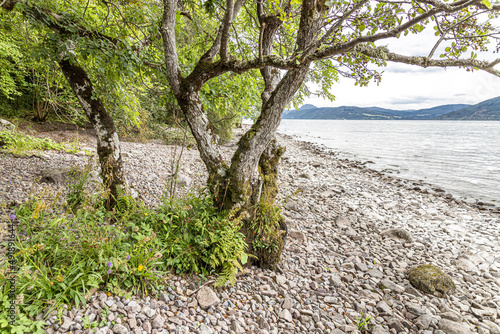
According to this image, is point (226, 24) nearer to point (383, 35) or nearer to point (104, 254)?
point (383, 35)

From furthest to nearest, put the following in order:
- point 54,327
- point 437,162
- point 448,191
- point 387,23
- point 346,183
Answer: point 437,162 → point 448,191 → point 346,183 → point 387,23 → point 54,327

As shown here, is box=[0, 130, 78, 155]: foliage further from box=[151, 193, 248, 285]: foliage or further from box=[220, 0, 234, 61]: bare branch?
box=[220, 0, 234, 61]: bare branch

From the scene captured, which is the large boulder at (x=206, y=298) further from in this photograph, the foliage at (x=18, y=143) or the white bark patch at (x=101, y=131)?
the foliage at (x=18, y=143)

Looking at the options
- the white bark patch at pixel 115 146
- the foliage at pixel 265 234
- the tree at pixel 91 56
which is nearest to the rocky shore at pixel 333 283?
the foliage at pixel 265 234

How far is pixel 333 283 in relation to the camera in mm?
4824

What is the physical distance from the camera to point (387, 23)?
3.42 m

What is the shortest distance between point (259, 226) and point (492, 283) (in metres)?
5.83

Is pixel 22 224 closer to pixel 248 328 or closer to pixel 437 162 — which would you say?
pixel 248 328

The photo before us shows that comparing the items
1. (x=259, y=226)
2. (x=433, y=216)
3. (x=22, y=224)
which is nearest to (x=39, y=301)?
(x=22, y=224)

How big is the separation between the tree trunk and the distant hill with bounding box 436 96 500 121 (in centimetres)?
19057

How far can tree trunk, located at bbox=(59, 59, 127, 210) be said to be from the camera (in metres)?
4.78

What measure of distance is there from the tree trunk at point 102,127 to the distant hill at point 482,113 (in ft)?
625

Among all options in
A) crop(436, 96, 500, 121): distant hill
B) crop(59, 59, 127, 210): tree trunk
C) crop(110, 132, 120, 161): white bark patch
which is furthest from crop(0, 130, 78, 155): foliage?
crop(436, 96, 500, 121): distant hill

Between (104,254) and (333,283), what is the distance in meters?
4.22
